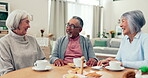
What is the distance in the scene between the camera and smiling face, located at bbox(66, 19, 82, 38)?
6.47 feet

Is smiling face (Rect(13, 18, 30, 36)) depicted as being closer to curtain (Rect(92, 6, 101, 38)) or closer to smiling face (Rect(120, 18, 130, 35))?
smiling face (Rect(120, 18, 130, 35))

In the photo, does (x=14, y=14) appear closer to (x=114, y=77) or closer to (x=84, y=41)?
(x=84, y=41)

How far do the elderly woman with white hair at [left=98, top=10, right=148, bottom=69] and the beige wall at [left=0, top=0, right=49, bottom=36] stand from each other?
367 cm

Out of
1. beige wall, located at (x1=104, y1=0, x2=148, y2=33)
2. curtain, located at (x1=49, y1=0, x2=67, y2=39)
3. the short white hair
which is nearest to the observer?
the short white hair

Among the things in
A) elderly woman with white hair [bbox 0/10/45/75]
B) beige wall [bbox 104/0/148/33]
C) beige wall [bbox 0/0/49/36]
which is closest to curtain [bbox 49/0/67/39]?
beige wall [bbox 0/0/49/36]

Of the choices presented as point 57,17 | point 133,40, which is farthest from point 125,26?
point 57,17

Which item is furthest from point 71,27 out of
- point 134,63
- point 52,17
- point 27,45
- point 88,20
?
point 88,20

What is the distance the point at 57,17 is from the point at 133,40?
4.13 metres

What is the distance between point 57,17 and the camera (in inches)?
219

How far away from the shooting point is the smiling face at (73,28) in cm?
197

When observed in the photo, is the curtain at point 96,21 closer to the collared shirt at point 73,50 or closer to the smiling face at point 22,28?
the collared shirt at point 73,50

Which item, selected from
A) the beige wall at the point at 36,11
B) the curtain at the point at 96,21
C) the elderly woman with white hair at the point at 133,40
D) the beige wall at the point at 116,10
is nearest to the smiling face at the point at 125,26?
the elderly woman with white hair at the point at 133,40

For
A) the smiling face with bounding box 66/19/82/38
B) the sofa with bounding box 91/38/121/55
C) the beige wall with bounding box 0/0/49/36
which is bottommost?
the sofa with bounding box 91/38/121/55

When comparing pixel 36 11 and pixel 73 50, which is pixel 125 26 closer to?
pixel 73 50
